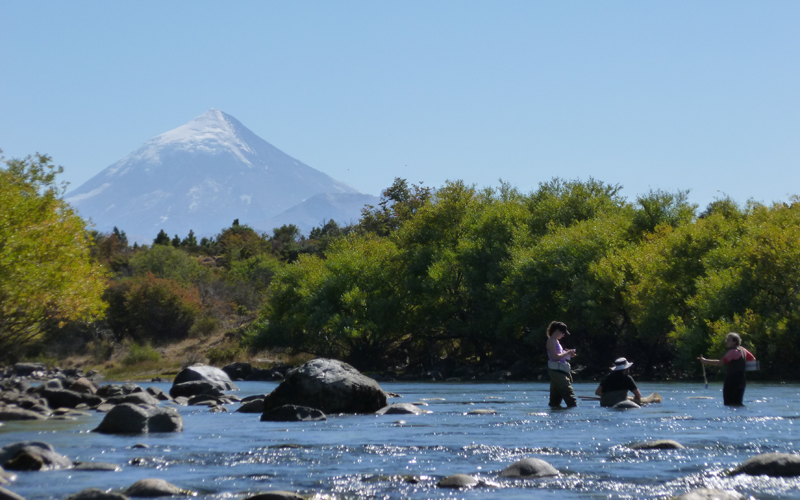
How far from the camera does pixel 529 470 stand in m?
11.7

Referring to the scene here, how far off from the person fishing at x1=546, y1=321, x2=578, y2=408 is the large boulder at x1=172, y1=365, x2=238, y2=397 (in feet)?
56.8

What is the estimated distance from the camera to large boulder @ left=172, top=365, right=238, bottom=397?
35.8 meters

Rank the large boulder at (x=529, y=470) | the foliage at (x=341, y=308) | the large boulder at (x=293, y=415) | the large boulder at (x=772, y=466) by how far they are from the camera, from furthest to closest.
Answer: the foliage at (x=341, y=308), the large boulder at (x=293, y=415), the large boulder at (x=529, y=470), the large boulder at (x=772, y=466)

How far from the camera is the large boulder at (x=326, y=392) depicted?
23.7 meters

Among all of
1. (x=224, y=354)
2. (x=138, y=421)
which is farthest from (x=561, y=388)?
(x=224, y=354)

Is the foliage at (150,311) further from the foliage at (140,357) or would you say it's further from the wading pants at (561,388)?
the wading pants at (561,388)

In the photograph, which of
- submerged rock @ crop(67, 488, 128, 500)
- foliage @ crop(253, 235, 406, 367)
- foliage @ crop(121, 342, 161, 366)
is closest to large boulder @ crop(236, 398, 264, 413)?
submerged rock @ crop(67, 488, 128, 500)

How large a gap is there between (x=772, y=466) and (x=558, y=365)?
1086 cm

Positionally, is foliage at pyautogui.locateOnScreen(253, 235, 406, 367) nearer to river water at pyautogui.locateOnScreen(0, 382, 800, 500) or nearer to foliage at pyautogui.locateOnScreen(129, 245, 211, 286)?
foliage at pyautogui.locateOnScreen(129, 245, 211, 286)

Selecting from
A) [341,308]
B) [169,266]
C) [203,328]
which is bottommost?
[203,328]

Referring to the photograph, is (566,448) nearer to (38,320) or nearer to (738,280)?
(38,320)

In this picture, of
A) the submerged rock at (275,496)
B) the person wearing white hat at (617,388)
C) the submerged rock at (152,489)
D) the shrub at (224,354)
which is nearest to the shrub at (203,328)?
the shrub at (224,354)

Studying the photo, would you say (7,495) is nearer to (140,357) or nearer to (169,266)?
(140,357)

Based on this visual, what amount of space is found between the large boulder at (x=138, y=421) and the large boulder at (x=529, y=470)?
9441 mm
